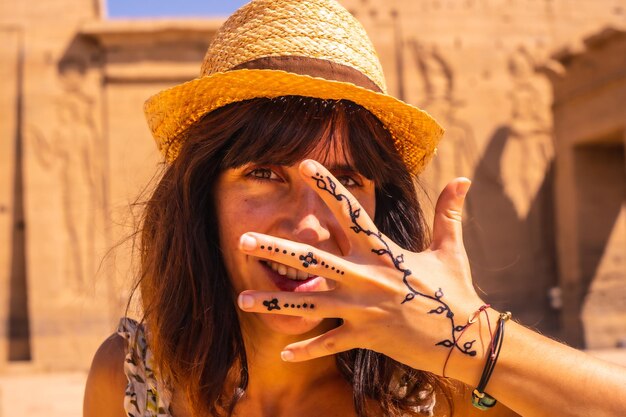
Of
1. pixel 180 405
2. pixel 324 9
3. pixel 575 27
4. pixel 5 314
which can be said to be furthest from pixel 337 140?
pixel 575 27

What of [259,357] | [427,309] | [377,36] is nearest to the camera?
[427,309]

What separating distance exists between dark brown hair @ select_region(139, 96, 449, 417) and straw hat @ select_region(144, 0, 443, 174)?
45mm

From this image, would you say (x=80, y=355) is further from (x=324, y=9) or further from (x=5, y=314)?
(x=324, y=9)

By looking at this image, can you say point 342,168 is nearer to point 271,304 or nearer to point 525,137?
point 271,304

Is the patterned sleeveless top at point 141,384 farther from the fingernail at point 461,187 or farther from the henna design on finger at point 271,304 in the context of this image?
the fingernail at point 461,187

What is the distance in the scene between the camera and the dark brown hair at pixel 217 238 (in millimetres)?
1657

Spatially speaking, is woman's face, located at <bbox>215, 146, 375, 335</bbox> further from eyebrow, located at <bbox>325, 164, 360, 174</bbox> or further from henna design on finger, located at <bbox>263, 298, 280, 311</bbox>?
henna design on finger, located at <bbox>263, 298, 280, 311</bbox>

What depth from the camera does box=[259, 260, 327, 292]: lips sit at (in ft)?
5.06

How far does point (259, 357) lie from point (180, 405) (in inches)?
8.5

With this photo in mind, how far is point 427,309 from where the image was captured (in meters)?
1.26

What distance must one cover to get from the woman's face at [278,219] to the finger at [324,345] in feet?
0.89

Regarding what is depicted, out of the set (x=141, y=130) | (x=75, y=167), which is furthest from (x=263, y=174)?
(x=75, y=167)

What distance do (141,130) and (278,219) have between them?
9.00 metres

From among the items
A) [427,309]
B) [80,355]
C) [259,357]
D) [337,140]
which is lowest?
[80,355]
